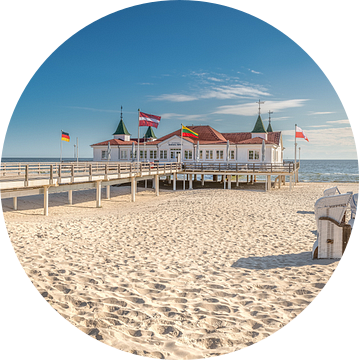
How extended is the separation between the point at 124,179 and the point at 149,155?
576 inches

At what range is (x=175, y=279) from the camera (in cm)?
629

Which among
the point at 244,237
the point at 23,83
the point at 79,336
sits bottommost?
the point at 244,237

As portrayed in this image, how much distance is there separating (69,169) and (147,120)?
9997 mm

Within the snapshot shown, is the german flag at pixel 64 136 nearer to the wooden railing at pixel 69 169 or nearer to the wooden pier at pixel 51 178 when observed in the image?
the wooden railing at pixel 69 169

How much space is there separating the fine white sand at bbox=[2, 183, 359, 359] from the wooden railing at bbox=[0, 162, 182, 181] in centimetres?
501

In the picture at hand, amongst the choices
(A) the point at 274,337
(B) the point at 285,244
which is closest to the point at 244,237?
(B) the point at 285,244

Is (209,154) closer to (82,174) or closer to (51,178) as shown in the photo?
(82,174)

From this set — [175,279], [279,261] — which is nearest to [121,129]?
[279,261]

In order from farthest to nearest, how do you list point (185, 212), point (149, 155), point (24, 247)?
point (149, 155)
point (185, 212)
point (24, 247)

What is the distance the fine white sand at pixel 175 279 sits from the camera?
4.16 m

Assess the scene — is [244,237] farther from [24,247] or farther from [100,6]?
[100,6]

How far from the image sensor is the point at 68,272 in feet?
21.5

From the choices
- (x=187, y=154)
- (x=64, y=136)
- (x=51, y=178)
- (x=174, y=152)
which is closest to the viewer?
(x=51, y=178)

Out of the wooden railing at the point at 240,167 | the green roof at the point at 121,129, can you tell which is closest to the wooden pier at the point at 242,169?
the wooden railing at the point at 240,167
